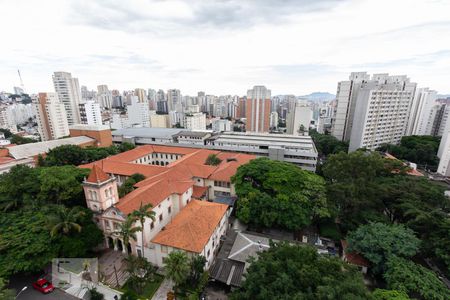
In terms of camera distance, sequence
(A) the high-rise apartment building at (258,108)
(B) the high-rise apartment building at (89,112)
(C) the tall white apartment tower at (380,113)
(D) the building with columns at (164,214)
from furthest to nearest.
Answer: (A) the high-rise apartment building at (258,108) → (B) the high-rise apartment building at (89,112) → (C) the tall white apartment tower at (380,113) → (D) the building with columns at (164,214)

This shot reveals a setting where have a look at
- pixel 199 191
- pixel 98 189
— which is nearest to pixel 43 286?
pixel 98 189

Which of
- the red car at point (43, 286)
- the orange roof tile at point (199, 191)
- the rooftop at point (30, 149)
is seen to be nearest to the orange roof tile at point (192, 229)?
the orange roof tile at point (199, 191)

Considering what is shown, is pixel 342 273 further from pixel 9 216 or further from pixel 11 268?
pixel 9 216

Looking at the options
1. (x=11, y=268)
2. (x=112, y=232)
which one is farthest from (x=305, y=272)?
(x=11, y=268)

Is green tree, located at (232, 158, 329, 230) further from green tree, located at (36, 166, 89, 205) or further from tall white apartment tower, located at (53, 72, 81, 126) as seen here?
tall white apartment tower, located at (53, 72, 81, 126)

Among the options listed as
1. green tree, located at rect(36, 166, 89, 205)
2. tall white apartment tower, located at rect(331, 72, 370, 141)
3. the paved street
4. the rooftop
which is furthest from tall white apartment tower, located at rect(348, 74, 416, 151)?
the rooftop

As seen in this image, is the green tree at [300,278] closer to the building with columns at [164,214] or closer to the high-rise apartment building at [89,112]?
the building with columns at [164,214]
